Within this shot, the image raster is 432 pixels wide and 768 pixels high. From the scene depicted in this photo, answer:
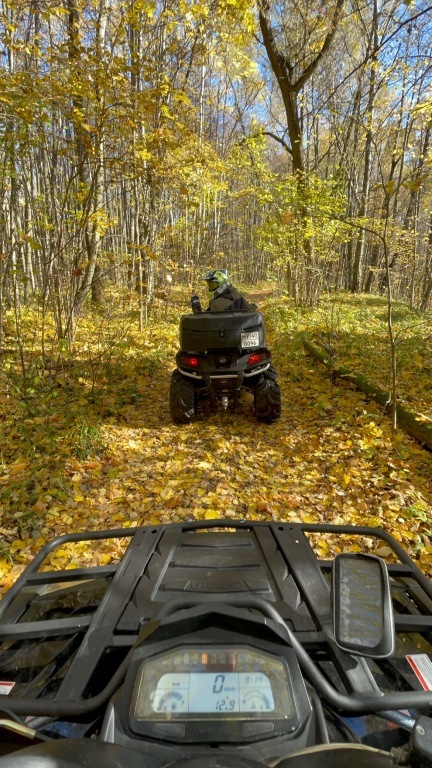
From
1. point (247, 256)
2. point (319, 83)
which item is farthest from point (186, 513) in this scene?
point (247, 256)

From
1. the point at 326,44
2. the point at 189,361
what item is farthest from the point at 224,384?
the point at 326,44

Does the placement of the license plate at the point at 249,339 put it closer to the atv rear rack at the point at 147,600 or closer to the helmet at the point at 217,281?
the helmet at the point at 217,281

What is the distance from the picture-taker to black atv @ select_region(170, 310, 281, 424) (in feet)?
16.2

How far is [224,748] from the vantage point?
2.85 feet

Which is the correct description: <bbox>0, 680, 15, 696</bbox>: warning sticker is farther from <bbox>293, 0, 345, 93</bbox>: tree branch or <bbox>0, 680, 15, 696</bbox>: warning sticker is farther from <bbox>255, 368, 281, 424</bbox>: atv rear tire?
<bbox>293, 0, 345, 93</bbox>: tree branch

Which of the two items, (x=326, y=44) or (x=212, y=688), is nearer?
(x=212, y=688)

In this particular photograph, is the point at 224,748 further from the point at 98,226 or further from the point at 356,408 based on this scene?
the point at 98,226

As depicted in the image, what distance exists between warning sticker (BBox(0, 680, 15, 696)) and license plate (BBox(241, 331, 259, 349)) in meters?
4.15

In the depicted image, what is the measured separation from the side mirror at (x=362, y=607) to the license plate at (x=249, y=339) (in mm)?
3773

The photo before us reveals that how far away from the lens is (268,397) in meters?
5.25

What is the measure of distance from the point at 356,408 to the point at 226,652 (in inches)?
197

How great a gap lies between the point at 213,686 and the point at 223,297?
5.28 m

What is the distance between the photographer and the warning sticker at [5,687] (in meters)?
1.17

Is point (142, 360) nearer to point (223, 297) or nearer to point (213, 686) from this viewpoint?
point (223, 297)
